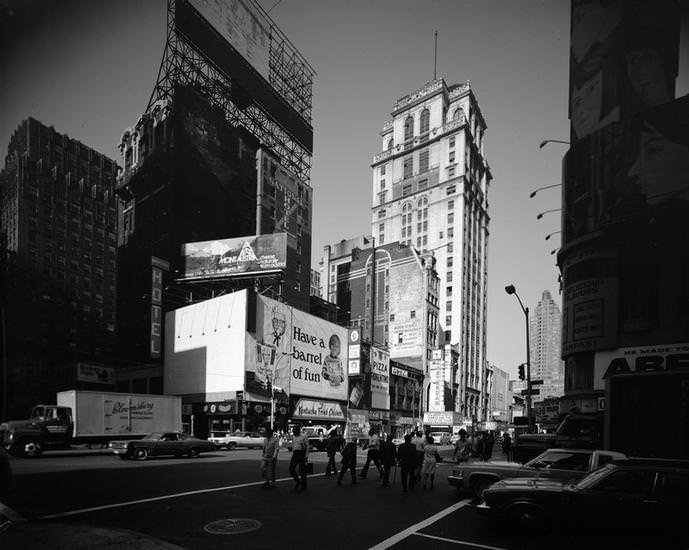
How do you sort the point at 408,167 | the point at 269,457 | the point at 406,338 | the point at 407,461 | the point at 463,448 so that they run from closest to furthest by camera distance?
the point at 269,457 → the point at 407,461 → the point at 463,448 → the point at 406,338 → the point at 408,167

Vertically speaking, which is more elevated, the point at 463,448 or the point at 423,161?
the point at 423,161

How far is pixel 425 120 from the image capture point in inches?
4909

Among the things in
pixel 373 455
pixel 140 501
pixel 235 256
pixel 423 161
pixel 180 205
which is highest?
pixel 423 161

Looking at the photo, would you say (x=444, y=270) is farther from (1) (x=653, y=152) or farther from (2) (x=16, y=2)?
(2) (x=16, y=2)

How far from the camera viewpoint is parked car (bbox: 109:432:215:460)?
24.1m

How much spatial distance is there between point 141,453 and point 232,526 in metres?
17.1

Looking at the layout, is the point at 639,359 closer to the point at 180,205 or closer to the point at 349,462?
the point at 349,462

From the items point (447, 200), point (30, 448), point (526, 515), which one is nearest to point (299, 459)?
point (526, 515)

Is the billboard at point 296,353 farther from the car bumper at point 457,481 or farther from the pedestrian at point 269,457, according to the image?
the car bumper at point 457,481

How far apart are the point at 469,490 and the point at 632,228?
23.5 meters

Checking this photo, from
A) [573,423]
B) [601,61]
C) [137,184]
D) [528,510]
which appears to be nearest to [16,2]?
[528,510]

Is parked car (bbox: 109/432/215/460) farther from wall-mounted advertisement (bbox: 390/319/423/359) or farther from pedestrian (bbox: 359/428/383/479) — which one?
wall-mounted advertisement (bbox: 390/319/423/359)

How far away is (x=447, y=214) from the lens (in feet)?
375

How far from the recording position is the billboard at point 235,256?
60125mm
